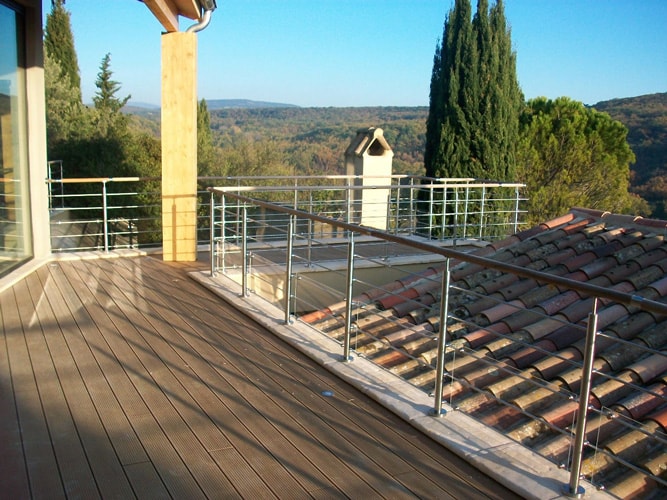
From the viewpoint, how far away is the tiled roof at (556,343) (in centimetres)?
314

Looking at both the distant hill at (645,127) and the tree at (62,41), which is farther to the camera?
the distant hill at (645,127)

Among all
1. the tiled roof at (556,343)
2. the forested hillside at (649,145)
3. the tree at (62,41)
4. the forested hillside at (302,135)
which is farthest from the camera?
the forested hillside at (302,135)

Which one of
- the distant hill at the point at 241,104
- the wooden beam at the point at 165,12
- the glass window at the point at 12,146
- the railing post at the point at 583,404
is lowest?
the railing post at the point at 583,404

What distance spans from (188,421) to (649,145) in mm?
24830

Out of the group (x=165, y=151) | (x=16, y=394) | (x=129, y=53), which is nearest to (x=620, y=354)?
(x=16, y=394)

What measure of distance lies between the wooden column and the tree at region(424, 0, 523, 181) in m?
9.25

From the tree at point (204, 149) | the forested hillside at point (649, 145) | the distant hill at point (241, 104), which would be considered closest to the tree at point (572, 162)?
the forested hillside at point (649, 145)

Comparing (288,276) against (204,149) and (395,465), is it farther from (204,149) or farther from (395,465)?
(204,149)

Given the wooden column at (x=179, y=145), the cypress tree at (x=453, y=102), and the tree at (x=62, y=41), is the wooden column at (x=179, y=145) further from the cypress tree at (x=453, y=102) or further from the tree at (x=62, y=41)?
the tree at (x=62, y=41)

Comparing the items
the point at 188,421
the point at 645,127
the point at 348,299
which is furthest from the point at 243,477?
the point at 645,127

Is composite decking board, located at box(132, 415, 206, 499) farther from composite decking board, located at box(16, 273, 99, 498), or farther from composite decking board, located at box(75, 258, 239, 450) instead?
composite decking board, located at box(16, 273, 99, 498)

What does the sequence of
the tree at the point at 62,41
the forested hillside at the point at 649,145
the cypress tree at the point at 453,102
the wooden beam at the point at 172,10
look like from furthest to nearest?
the forested hillside at the point at 649,145 < the tree at the point at 62,41 < the cypress tree at the point at 453,102 < the wooden beam at the point at 172,10

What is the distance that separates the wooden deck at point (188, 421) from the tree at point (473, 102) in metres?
11.4

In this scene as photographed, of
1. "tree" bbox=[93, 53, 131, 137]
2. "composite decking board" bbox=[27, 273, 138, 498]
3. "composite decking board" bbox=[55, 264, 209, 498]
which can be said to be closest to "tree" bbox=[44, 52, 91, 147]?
"tree" bbox=[93, 53, 131, 137]
